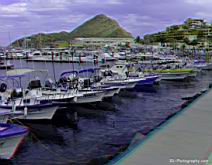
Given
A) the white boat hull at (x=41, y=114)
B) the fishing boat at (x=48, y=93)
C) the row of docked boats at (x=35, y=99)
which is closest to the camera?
the row of docked boats at (x=35, y=99)

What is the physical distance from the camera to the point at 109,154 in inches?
653

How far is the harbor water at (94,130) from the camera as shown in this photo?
1670 centimetres

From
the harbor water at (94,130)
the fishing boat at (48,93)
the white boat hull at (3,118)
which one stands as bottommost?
the harbor water at (94,130)

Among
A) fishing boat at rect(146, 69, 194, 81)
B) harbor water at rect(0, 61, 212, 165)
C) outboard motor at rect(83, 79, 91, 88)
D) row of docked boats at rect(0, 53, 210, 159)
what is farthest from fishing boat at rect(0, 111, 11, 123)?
fishing boat at rect(146, 69, 194, 81)

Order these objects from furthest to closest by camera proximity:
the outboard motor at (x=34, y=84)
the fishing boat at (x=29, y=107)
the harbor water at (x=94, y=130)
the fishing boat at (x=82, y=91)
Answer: the fishing boat at (x=82, y=91)
the outboard motor at (x=34, y=84)
the fishing boat at (x=29, y=107)
the harbor water at (x=94, y=130)

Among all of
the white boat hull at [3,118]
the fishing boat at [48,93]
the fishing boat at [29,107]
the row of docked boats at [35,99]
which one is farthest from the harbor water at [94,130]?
the white boat hull at [3,118]

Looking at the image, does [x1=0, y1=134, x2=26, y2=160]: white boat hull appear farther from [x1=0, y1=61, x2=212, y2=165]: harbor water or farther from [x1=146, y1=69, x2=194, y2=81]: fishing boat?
[x1=146, y1=69, x2=194, y2=81]: fishing boat

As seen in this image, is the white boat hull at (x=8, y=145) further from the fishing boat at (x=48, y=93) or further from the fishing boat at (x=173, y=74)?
the fishing boat at (x=173, y=74)

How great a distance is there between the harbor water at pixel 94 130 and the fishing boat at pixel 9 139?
679mm

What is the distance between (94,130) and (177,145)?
10613 millimetres

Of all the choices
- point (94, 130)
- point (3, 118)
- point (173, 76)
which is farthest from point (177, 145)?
point (173, 76)

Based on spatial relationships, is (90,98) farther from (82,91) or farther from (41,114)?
(41,114)

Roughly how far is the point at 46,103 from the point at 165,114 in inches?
357

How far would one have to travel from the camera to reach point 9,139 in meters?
14.8
